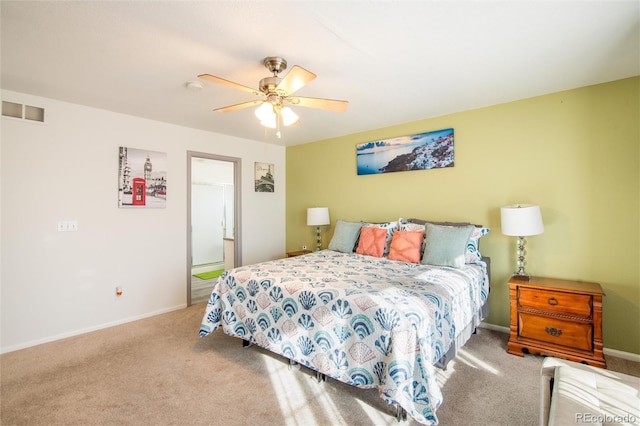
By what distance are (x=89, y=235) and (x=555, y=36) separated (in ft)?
14.6

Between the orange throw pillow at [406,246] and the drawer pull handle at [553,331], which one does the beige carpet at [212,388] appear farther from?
the orange throw pillow at [406,246]

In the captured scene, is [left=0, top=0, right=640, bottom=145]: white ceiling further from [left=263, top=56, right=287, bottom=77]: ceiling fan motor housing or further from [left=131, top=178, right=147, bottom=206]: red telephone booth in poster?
[left=131, top=178, right=147, bottom=206]: red telephone booth in poster

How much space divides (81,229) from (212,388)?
7.55 feet

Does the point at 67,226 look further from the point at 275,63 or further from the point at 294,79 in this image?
the point at 294,79

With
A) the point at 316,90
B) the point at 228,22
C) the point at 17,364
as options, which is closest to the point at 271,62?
the point at 228,22

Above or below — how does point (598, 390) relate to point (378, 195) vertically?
below

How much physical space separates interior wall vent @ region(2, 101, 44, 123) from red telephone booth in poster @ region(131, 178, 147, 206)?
100cm

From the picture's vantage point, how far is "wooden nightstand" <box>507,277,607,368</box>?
2.35m

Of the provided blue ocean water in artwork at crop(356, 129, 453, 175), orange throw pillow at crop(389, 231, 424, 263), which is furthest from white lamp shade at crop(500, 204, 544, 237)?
blue ocean water in artwork at crop(356, 129, 453, 175)

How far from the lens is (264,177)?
4973mm

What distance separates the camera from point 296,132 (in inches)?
169

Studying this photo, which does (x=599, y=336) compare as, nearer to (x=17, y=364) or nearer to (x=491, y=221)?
(x=491, y=221)

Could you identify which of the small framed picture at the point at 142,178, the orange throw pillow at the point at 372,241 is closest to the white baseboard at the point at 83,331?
the small framed picture at the point at 142,178

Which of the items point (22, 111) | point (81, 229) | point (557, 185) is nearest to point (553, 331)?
point (557, 185)
